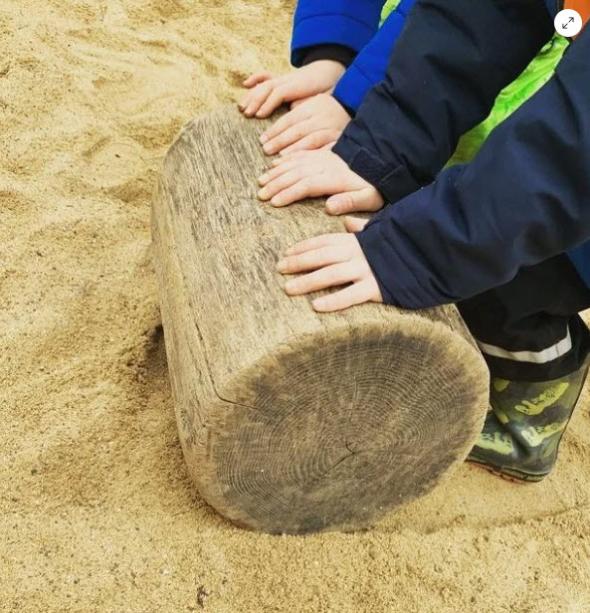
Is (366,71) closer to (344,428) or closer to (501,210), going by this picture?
(501,210)

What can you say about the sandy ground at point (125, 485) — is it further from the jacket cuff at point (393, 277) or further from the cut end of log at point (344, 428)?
the jacket cuff at point (393, 277)

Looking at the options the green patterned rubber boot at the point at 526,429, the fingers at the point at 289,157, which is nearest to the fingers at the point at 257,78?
the fingers at the point at 289,157

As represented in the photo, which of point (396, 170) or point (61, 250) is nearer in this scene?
point (396, 170)

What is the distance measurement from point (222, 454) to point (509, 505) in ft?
2.74

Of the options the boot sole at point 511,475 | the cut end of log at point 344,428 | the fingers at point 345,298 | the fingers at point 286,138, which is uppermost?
the fingers at point 286,138

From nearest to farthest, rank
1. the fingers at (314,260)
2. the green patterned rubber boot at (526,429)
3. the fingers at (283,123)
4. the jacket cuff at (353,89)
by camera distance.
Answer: the fingers at (314,260), the fingers at (283,123), the jacket cuff at (353,89), the green patterned rubber boot at (526,429)

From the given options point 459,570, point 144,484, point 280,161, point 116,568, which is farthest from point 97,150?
point 459,570

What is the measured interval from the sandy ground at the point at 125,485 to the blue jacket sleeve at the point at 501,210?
59 centimetres

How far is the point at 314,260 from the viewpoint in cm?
137

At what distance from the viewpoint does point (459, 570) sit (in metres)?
1.65

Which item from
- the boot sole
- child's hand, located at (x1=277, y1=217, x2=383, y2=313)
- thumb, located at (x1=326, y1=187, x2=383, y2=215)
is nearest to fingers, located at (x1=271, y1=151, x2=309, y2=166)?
thumb, located at (x1=326, y1=187, x2=383, y2=215)

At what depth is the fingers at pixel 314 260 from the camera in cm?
137

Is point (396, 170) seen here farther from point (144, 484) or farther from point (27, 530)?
point (27, 530)

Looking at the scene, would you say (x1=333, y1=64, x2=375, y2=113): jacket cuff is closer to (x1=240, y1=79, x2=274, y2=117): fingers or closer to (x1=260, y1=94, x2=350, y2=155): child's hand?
(x1=260, y1=94, x2=350, y2=155): child's hand
